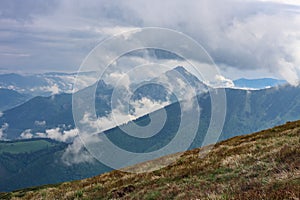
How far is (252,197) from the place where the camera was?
383 inches

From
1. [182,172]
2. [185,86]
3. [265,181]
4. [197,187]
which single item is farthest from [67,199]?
[265,181]

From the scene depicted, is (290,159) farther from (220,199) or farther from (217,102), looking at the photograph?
(220,199)

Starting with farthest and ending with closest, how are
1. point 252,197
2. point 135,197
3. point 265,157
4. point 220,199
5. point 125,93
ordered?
point 125,93 → point 265,157 → point 135,197 → point 220,199 → point 252,197

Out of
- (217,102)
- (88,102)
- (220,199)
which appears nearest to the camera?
(220,199)

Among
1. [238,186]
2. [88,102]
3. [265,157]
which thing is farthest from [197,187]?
[88,102]

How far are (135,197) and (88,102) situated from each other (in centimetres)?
747

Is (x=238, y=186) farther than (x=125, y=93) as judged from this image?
No

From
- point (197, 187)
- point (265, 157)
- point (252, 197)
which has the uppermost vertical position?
point (265, 157)

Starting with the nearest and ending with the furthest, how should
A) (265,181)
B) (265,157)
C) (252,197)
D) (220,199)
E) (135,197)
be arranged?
1. (252,197)
2. (220,199)
3. (265,181)
4. (135,197)
5. (265,157)

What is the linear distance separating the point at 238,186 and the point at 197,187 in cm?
297

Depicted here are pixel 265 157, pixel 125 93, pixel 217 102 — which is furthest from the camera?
pixel 125 93

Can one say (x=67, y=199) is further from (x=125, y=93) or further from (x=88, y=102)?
(x=125, y=93)

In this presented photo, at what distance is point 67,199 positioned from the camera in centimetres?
2173

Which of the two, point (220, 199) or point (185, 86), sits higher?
point (185, 86)
